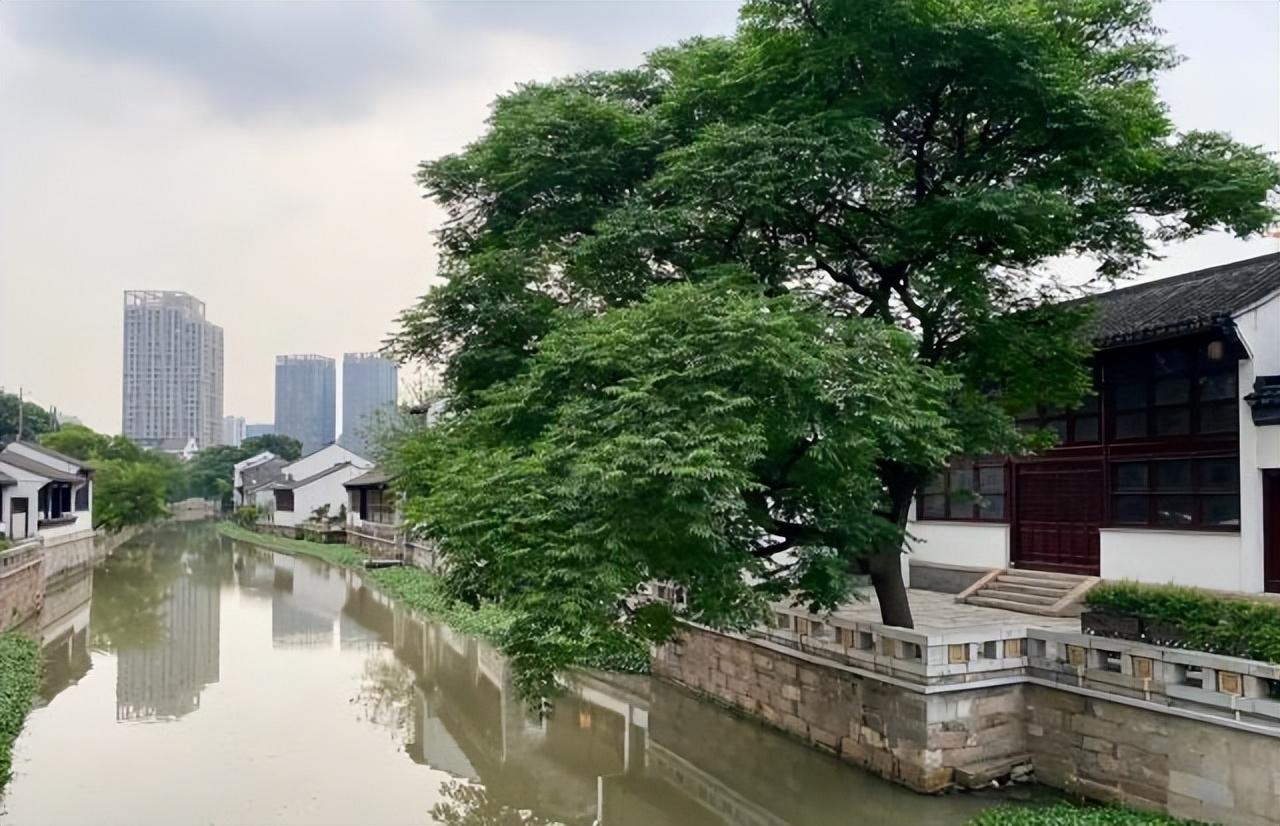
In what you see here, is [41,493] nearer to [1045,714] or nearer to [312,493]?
[312,493]

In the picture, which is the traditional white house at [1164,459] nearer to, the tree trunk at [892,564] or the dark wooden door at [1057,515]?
the dark wooden door at [1057,515]

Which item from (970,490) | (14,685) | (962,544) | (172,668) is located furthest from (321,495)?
(970,490)

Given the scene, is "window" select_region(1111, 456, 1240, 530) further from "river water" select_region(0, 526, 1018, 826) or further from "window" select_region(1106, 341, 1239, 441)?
"river water" select_region(0, 526, 1018, 826)

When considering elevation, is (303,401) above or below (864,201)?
above

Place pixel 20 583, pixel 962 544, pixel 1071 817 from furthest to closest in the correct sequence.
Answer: pixel 20 583 < pixel 962 544 < pixel 1071 817

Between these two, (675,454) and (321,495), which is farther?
(321,495)

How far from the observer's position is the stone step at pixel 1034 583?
13656 millimetres

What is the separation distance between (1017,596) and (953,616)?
55.6 inches

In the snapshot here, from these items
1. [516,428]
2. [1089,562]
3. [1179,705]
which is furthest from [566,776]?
[1089,562]

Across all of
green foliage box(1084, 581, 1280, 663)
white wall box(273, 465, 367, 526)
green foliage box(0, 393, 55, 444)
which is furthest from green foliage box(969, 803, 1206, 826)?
green foliage box(0, 393, 55, 444)

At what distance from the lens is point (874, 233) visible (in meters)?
10.5

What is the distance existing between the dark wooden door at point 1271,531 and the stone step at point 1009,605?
8.77ft

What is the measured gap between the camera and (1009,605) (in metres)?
13.9

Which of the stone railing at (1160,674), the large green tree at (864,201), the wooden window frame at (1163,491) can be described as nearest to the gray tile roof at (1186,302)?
the large green tree at (864,201)
